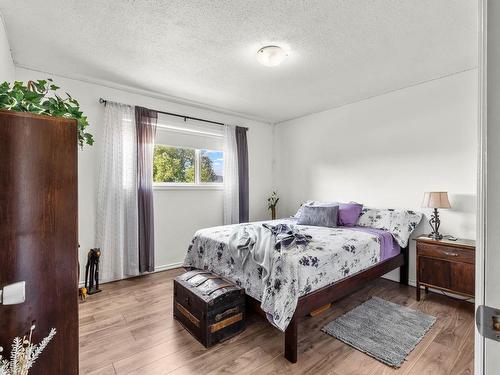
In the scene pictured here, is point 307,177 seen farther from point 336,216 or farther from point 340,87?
point 340,87

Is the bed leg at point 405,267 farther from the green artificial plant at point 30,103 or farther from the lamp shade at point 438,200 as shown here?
the green artificial plant at point 30,103

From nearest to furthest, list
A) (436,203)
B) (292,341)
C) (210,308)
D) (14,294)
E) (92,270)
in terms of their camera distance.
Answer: (14,294), (292,341), (210,308), (436,203), (92,270)

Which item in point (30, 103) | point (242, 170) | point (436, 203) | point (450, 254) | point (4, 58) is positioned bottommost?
point (450, 254)

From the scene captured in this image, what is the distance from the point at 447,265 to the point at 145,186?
3.62 m

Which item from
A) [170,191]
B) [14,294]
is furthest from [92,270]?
[14,294]

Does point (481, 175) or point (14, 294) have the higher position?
point (481, 175)

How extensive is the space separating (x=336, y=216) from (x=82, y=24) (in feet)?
10.8

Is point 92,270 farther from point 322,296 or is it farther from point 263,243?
point 322,296

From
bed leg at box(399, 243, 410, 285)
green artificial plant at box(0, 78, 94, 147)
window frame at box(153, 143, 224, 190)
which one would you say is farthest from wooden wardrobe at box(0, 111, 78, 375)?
bed leg at box(399, 243, 410, 285)

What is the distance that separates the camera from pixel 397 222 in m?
3.02

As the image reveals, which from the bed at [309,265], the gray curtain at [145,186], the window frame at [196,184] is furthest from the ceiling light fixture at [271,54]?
the window frame at [196,184]

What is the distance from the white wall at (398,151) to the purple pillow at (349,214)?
0.36 meters

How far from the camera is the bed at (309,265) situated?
1812 millimetres

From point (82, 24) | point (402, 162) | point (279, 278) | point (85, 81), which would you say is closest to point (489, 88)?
point (279, 278)
